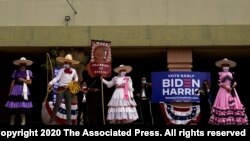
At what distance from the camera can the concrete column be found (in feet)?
43.0

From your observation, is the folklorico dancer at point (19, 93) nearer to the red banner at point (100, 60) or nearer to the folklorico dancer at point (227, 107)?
the red banner at point (100, 60)

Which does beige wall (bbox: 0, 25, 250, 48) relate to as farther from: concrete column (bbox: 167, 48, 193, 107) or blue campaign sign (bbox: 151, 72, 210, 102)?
blue campaign sign (bbox: 151, 72, 210, 102)

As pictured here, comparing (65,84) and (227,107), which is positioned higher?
(65,84)

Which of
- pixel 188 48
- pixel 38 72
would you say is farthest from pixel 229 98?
pixel 38 72

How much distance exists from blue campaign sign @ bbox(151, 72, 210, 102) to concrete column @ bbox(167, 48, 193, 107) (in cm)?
46

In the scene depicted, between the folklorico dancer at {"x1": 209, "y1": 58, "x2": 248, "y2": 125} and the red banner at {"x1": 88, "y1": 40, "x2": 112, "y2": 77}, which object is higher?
the red banner at {"x1": 88, "y1": 40, "x2": 112, "y2": 77}

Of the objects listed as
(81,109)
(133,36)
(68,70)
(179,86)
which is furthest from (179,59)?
(68,70)
